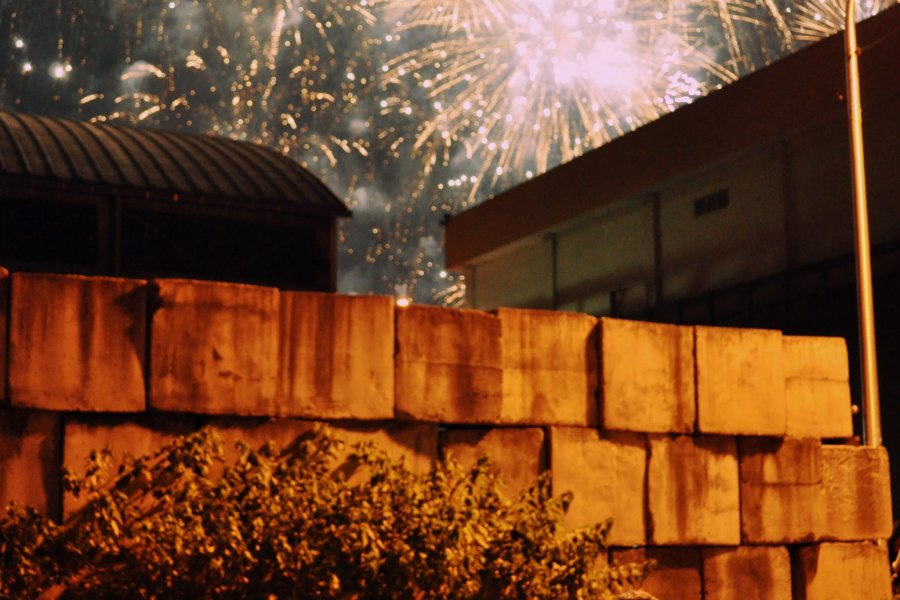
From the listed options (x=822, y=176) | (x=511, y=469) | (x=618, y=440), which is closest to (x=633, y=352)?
(x=618, y=440)

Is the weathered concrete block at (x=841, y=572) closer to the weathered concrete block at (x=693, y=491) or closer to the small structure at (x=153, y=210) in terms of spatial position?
the weathered concrete block at (x=693, y=491)

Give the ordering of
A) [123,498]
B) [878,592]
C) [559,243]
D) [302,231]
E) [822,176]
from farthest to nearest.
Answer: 1. [559,243]
2. [822,176]
3. [302,231]
4. [878,592]
5. [123,498]

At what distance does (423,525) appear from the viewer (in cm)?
995

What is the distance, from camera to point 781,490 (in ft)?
42.1

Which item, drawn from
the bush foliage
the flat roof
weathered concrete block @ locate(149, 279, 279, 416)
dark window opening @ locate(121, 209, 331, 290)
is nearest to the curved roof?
dark window opening @ locate(121, 209, 331, 290)

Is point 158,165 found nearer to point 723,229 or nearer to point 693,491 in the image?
point 723,229

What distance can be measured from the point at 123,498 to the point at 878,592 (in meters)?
7.21

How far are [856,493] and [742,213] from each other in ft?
66.0

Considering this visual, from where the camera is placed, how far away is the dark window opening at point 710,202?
110 ft

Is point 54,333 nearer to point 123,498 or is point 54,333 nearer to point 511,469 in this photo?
point 123,498

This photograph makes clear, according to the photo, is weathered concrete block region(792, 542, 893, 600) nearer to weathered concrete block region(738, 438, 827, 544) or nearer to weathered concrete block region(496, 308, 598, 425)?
weathered concrete block region(738, 438, 827, 544)

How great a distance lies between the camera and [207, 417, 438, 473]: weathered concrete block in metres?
10.4

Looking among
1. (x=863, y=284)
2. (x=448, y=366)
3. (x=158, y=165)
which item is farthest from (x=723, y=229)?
(x=448, y=366)

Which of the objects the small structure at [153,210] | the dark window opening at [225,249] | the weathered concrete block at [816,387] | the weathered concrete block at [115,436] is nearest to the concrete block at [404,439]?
the weathered concrete block at [115,436]
